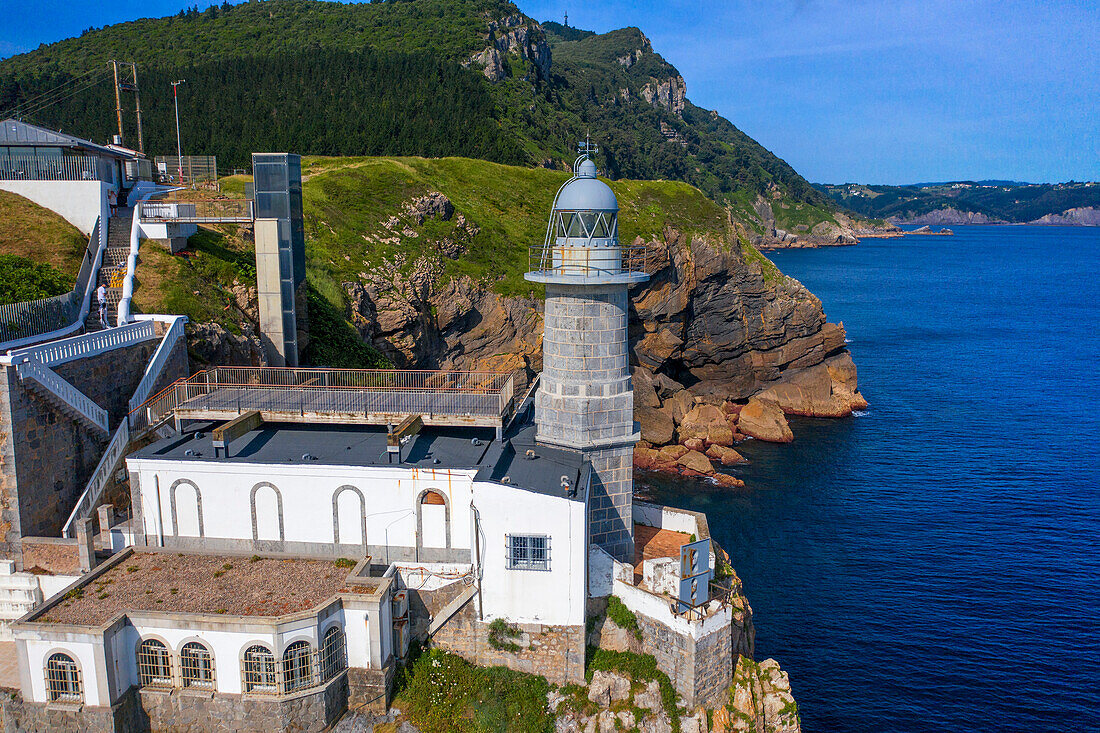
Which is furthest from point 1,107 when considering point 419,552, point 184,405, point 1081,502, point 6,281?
point 1081,502

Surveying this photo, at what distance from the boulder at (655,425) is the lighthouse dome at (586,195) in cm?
3929

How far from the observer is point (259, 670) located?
18297 millimetres

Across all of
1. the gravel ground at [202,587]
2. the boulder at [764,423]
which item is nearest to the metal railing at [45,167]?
the gravel ground at [202,587]

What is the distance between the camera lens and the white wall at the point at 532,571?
19875 mm

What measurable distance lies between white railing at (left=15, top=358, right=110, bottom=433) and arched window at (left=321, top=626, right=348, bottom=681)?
36.7 feet

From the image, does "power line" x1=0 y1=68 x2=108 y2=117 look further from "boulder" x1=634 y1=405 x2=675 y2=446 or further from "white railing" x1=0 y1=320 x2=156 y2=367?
"white railing" x1=0 y1=320 x2=156 y2=367

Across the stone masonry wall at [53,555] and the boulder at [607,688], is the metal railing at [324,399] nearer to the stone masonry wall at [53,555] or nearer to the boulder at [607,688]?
the stone masonry wall at [53,555]

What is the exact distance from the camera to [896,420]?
6856 cm

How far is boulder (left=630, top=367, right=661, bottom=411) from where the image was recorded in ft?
213

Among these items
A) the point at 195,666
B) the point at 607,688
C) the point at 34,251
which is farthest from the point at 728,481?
the point at 34,251

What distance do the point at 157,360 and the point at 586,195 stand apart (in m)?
16.3

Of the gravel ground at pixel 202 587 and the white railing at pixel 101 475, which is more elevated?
the white railing at pixel 101 475

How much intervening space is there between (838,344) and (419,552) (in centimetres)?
6386

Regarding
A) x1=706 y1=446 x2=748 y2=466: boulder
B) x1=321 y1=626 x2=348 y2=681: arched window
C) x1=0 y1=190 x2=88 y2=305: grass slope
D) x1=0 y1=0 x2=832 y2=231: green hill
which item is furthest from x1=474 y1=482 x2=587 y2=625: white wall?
x1=0 y1=0 x2=832 y2=231: green hill
